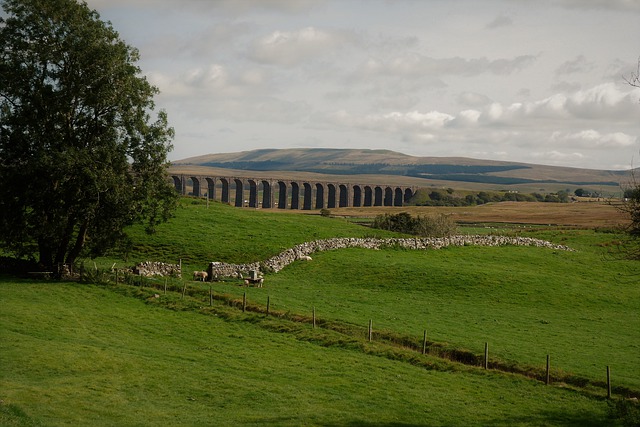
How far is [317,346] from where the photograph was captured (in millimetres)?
34344

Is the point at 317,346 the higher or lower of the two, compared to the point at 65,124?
lower

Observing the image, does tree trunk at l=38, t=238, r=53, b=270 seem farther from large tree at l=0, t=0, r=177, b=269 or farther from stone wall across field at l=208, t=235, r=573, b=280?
stone wall across field at l=208, t=235, r=573, b=280

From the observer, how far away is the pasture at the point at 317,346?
2462cm

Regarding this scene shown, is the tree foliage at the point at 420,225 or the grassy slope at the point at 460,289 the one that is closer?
the grassy slope at the point at 460,289

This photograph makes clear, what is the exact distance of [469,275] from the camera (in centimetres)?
5641

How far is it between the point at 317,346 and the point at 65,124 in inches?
990

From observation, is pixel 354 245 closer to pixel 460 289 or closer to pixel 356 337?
pixel 460 289

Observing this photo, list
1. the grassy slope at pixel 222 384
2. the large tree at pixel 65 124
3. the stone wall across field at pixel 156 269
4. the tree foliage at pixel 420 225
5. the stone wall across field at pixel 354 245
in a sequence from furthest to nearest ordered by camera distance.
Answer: the tree foliage at pixel 420 225
the stone wall across field at pixel 354 245
the stone wall across field at pixel 156 269
the large tree at pixel 65 124
the grassy slope at pixel 222 384


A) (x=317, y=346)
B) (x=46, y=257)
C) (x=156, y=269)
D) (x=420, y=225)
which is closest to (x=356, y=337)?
(x=317, y=346)

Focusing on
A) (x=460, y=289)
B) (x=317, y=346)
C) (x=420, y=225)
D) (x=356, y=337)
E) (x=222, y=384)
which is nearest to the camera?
(x=222, y=384)

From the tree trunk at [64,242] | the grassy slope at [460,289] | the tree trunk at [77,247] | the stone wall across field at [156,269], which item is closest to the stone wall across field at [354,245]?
the grassy slope at [460,289]

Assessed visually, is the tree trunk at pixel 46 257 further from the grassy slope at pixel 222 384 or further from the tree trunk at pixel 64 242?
the grassy slope at pixel 222 384

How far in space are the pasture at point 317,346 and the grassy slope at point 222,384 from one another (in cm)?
9

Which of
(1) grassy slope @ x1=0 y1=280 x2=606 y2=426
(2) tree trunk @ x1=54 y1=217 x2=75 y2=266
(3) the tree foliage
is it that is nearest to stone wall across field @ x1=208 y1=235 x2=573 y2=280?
(3) the tree foliage
